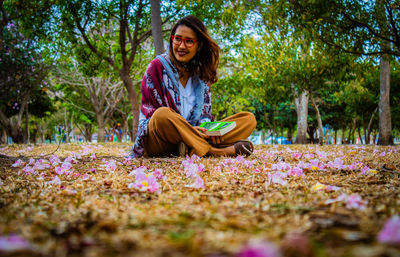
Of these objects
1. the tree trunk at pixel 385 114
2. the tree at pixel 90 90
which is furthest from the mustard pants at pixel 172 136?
the tree at pixel 90 90

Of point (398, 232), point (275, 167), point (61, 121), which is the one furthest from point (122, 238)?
point (61, 121)

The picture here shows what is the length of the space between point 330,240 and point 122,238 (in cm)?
55

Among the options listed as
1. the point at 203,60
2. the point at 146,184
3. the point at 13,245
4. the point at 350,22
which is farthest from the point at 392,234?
the point at 350,22

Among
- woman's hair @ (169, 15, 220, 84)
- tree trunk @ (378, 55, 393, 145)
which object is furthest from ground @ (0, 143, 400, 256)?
tree trunk @ (378, 55, 393, 145)

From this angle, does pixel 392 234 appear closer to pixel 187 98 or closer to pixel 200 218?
pixel 200 218

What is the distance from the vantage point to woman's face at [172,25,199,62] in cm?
339

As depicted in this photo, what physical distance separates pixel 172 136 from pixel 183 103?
80 cm

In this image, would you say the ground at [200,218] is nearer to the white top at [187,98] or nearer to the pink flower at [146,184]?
the pink flower at [146,184]

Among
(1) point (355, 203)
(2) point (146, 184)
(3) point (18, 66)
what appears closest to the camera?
(1) point (355, 203)

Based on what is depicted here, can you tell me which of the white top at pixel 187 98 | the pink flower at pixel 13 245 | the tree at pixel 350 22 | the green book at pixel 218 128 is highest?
the tree at pixel 350 22

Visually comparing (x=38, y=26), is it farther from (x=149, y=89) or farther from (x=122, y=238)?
(x=122, y=238)

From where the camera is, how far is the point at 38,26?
7.36 meters

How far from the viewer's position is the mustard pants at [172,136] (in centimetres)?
294

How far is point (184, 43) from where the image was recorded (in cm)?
339
